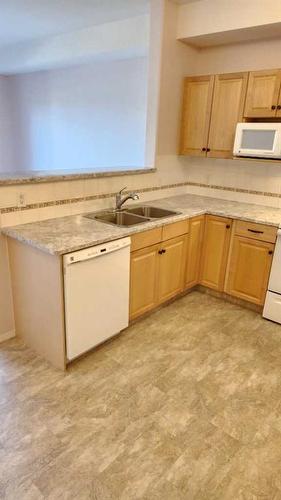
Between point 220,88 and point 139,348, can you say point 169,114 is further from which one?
point 139,348

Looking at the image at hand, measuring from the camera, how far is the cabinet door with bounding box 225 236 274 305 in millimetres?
2887

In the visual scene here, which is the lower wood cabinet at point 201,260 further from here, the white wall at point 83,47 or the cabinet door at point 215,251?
the white wall at point 83,47

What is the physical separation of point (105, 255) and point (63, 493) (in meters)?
1.32

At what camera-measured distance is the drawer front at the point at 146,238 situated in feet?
8.18

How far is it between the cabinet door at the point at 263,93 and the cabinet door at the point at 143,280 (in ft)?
5.10

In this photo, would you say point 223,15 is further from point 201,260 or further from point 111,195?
point 201,260

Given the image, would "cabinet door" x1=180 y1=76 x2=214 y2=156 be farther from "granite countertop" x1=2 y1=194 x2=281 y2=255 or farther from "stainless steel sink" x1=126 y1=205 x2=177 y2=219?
"stainless steel sink" x1=126 y1=205 x2=177 y2=219

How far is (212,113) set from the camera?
10.6 feet

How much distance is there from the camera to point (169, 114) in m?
3.39

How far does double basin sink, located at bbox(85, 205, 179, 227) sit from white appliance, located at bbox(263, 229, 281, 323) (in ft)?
3.08

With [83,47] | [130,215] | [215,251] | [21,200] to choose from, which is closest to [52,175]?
[21,200]

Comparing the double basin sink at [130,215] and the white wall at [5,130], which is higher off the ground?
the white wall at [5,130]

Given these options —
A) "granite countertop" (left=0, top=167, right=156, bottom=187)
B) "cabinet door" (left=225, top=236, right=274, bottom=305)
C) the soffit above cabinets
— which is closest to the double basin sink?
"granite countertop" (left=0, top=167, right=156, bottom=187)

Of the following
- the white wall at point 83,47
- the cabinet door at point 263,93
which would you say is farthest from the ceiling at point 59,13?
the cabinet door at point 263,93
